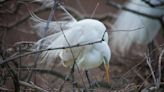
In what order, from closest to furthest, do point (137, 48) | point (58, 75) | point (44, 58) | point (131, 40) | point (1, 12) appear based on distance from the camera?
point (44, 58), point (58, 75), point (1, 12), point (131, 40), point (137, 48)

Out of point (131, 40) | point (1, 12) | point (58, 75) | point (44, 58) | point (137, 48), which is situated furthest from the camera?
point (137, 48)

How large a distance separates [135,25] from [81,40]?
1.36 m

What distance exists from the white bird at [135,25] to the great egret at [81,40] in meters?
1.25

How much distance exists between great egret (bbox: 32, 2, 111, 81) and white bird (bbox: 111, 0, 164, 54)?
125 centimetres

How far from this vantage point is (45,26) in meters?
1.70

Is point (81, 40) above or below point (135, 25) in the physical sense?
above

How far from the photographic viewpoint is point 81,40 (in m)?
1.66

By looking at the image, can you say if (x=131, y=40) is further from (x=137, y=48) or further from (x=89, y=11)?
(x=89, y=11)

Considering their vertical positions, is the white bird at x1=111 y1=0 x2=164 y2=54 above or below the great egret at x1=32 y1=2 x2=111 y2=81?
below

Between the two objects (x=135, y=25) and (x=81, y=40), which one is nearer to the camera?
(x=81, y=40)

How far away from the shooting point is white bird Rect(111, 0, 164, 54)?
2963 mm

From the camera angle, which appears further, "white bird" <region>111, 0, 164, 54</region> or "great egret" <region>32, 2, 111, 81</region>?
"white bird" <region>111, 0, 164, 54</region>

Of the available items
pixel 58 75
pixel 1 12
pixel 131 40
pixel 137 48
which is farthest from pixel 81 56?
pixel 137 48

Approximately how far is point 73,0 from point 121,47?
1.07 meters
